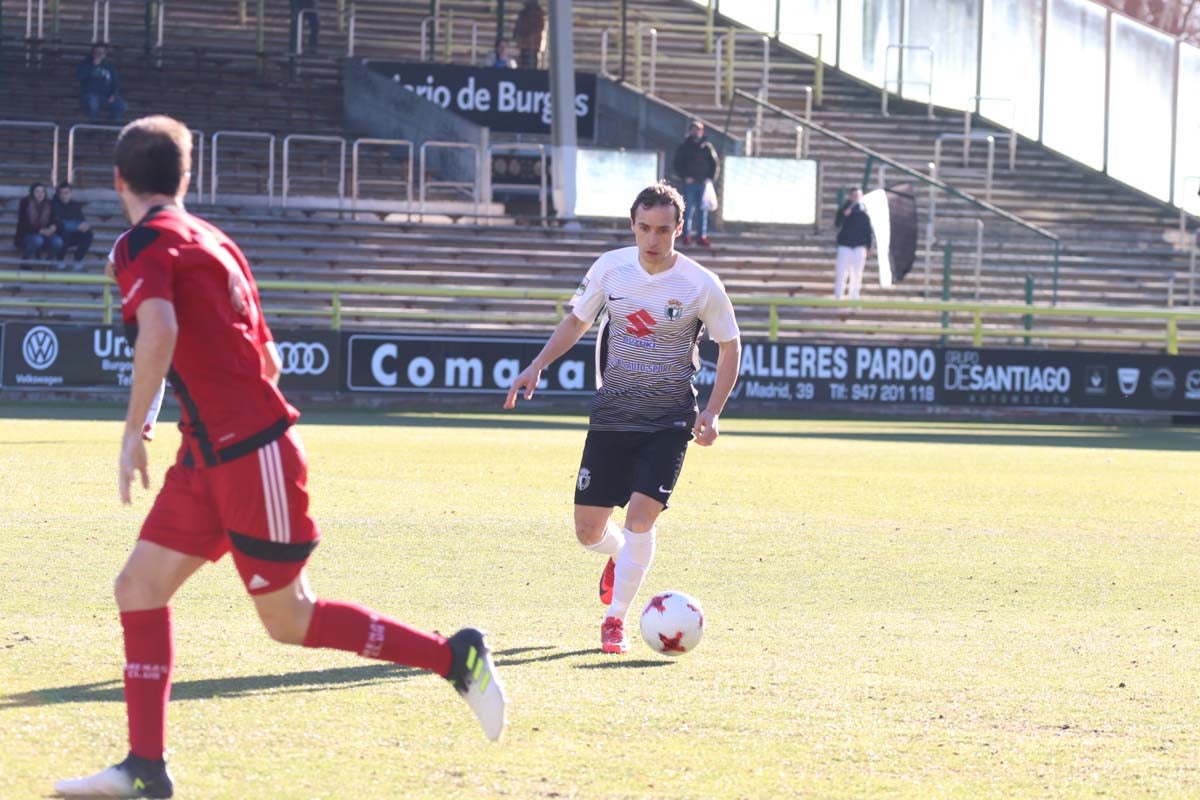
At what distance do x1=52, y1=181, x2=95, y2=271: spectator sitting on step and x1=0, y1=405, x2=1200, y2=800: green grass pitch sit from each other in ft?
40.1

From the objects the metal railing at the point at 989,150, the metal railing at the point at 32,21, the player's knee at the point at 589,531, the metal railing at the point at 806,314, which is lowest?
the player's knee at the point at 589,531

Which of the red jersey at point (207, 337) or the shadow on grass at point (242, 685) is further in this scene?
A: the shadow on grass at point (242, 685)

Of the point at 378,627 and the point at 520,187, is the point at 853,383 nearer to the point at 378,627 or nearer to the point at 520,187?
the point at 520,187

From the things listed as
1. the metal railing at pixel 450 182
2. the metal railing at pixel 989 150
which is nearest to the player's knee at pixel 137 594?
the metal railing at pixel 450 182

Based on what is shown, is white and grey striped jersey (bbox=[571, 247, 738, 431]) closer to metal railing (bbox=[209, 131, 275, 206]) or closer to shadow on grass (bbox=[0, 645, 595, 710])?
shadow on grass (bbox=[0, 645, 595, 710])

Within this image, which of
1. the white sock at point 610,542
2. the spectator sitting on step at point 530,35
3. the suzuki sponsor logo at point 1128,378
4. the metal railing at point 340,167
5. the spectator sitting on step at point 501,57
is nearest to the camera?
the white sock at point 610,542

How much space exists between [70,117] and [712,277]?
87.7 feet

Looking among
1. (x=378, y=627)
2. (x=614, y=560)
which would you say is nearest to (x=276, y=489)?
(x=378, y=627)

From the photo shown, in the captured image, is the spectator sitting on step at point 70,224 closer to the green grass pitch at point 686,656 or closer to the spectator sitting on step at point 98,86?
the spectator sitting on step at point 98,86

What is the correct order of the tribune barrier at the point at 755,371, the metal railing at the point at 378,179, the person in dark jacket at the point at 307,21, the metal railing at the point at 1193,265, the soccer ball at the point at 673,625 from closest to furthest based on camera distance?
1. the soccer ball at the point at 673,625
2. the tribune barrier at the point at 755,371
3. the metal railing at the point at 378,179
4. the metal railing at the point at 1193,265
5. the person in dark jacket at the point at 307,21

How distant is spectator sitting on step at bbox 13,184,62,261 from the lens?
27000 millimetres

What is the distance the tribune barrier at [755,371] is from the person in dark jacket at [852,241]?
2533 mm

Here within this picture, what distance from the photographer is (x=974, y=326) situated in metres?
27.8

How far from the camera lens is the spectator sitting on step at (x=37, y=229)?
2700 centimetres
